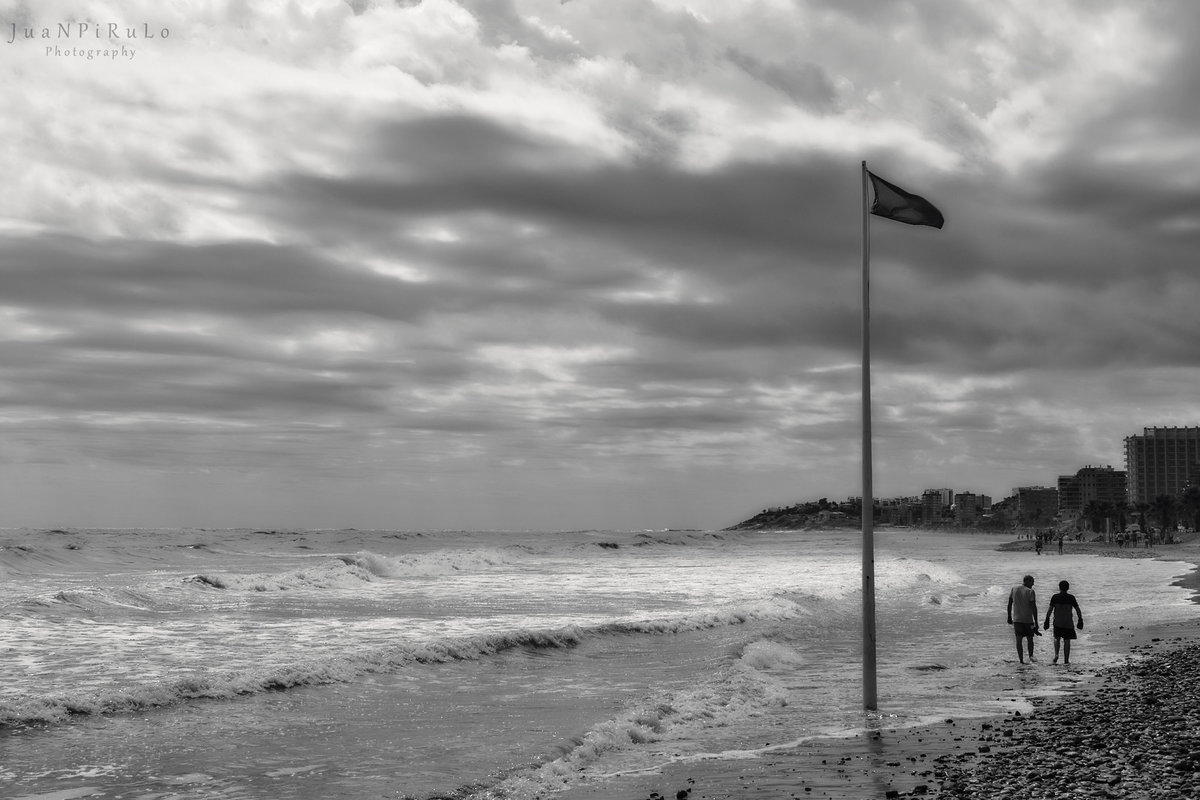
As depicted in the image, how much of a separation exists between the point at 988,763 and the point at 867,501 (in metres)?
3.84

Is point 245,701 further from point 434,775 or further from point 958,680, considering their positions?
point 958,680

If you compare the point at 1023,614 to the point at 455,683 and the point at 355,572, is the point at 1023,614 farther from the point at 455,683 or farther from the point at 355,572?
the point at 355,572

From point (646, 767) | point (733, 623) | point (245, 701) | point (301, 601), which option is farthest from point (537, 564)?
point (646, 767)

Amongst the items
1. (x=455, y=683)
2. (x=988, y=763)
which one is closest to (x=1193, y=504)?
(x=455, y=683)

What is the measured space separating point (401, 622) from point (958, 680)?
571 inches

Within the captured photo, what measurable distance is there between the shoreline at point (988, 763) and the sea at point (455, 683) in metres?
0.63

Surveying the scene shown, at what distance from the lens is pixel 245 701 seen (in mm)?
15406

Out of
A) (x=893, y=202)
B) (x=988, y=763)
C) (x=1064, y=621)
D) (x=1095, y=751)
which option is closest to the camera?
(x=988, y=763)

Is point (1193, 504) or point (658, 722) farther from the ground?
point (1193, 504)

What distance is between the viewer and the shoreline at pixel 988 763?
30.2 ft

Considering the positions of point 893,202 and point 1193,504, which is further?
point 1193,504

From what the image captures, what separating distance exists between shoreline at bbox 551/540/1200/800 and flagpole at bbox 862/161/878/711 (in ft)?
3.02

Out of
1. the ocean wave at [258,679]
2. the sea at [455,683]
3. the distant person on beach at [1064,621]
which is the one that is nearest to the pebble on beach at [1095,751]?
the sea at [455,683]

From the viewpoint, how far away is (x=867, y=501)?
1340 cm
